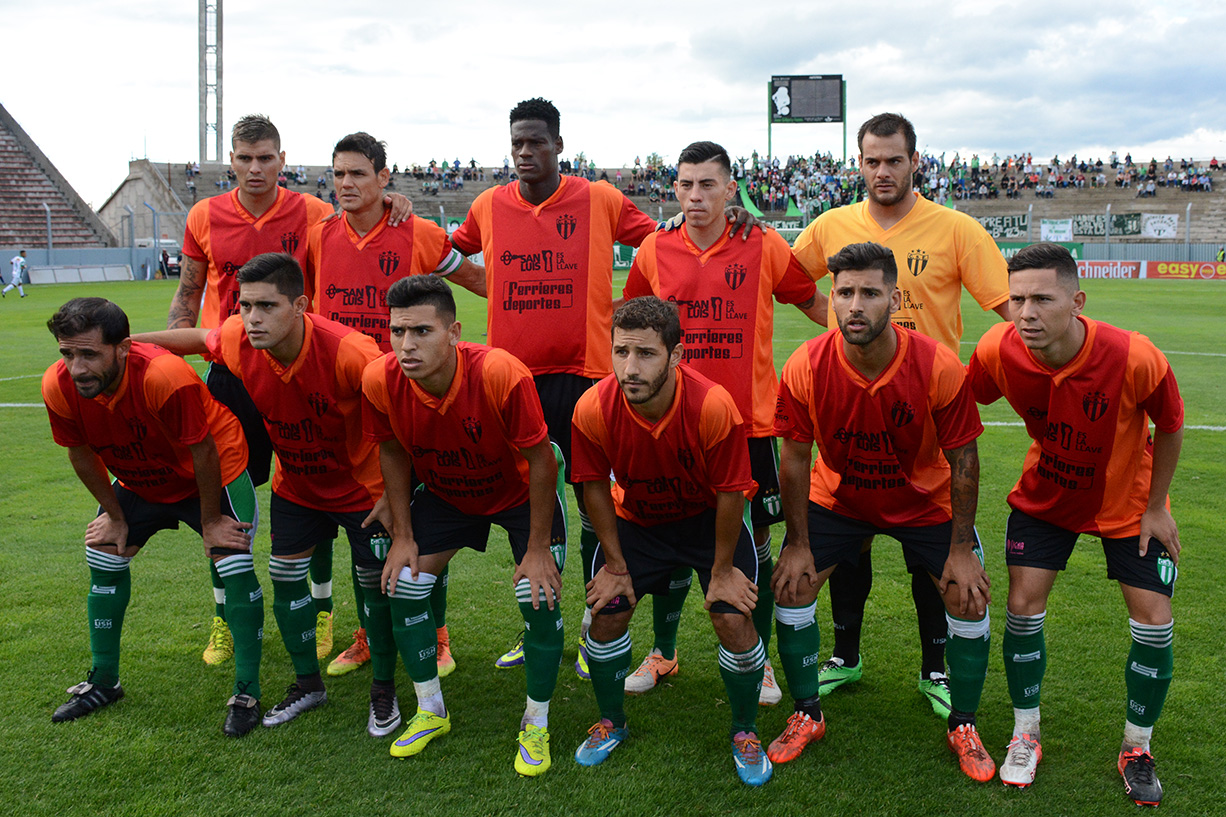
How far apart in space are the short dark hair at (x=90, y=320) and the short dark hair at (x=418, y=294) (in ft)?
3.94

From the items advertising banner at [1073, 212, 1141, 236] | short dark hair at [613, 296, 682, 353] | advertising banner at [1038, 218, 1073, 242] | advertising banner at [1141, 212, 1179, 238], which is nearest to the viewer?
short dark hair at [613, 296, 682, 353]

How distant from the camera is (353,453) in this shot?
4391 mm

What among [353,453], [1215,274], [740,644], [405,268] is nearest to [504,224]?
[405,268]

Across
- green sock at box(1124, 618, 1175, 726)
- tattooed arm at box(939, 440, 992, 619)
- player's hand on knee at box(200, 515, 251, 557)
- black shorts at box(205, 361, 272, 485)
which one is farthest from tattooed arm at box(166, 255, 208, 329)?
green sock at box(1124, 618, 1175, 726)

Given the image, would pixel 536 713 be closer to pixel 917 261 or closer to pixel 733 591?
pixel 733 591

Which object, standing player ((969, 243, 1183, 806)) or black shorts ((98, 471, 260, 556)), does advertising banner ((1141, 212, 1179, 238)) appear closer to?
standing player ((969, 243, 1183, 806))

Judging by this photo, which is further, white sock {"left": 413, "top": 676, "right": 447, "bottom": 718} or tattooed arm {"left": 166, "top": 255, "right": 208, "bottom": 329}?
tattooed arm {"left": 166, "top": 255, "right": 208, "bottom": 329}

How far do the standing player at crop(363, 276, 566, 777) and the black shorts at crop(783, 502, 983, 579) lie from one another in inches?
44.7

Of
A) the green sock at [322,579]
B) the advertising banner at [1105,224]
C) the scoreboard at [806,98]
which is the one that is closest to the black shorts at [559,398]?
the green sock at [322,579]

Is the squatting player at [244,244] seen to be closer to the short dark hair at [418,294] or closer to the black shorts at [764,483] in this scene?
the short dark hair at [418,294]

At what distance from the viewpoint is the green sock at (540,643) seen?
13.0ft

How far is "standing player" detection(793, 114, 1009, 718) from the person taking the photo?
438cm

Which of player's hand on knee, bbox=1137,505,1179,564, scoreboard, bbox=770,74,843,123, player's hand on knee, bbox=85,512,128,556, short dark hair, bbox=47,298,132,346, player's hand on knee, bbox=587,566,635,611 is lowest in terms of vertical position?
player's hand on knee, bbox=587,566,635,611

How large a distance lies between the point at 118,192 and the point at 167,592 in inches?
2165
